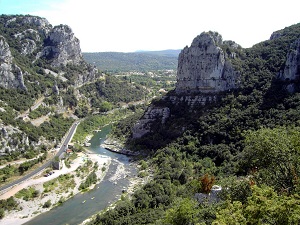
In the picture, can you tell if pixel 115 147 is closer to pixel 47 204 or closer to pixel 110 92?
pixel 47 204

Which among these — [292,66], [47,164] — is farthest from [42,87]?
[292,66]

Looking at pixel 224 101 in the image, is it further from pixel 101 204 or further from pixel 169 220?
pixel 169 220

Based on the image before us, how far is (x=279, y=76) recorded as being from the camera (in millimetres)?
70500

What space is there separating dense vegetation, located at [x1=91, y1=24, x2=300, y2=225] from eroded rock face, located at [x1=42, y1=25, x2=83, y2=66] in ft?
177

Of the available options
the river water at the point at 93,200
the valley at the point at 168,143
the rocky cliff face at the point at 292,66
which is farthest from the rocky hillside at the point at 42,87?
the rocky cliff face at the point at 292,66

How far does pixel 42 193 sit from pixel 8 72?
158ft

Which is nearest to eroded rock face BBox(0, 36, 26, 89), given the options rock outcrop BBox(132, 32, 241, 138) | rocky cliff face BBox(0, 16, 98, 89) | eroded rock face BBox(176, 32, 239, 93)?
rocky cliff face BBox(0, 16, 98, 89)

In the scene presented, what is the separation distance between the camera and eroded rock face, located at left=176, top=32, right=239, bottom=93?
258 ft

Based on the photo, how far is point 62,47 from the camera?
450ft

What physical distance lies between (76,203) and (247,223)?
4153 centimetres

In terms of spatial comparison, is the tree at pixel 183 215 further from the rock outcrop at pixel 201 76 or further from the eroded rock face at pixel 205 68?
the eroded rock face at pixel 205 68

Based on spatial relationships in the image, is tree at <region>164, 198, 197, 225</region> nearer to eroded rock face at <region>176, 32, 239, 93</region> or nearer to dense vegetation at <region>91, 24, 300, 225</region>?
dense vegetation at <region>91, 24, 300, 225</region>

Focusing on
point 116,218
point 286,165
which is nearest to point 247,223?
point 286,165

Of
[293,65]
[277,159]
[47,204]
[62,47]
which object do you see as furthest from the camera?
[62,47]
